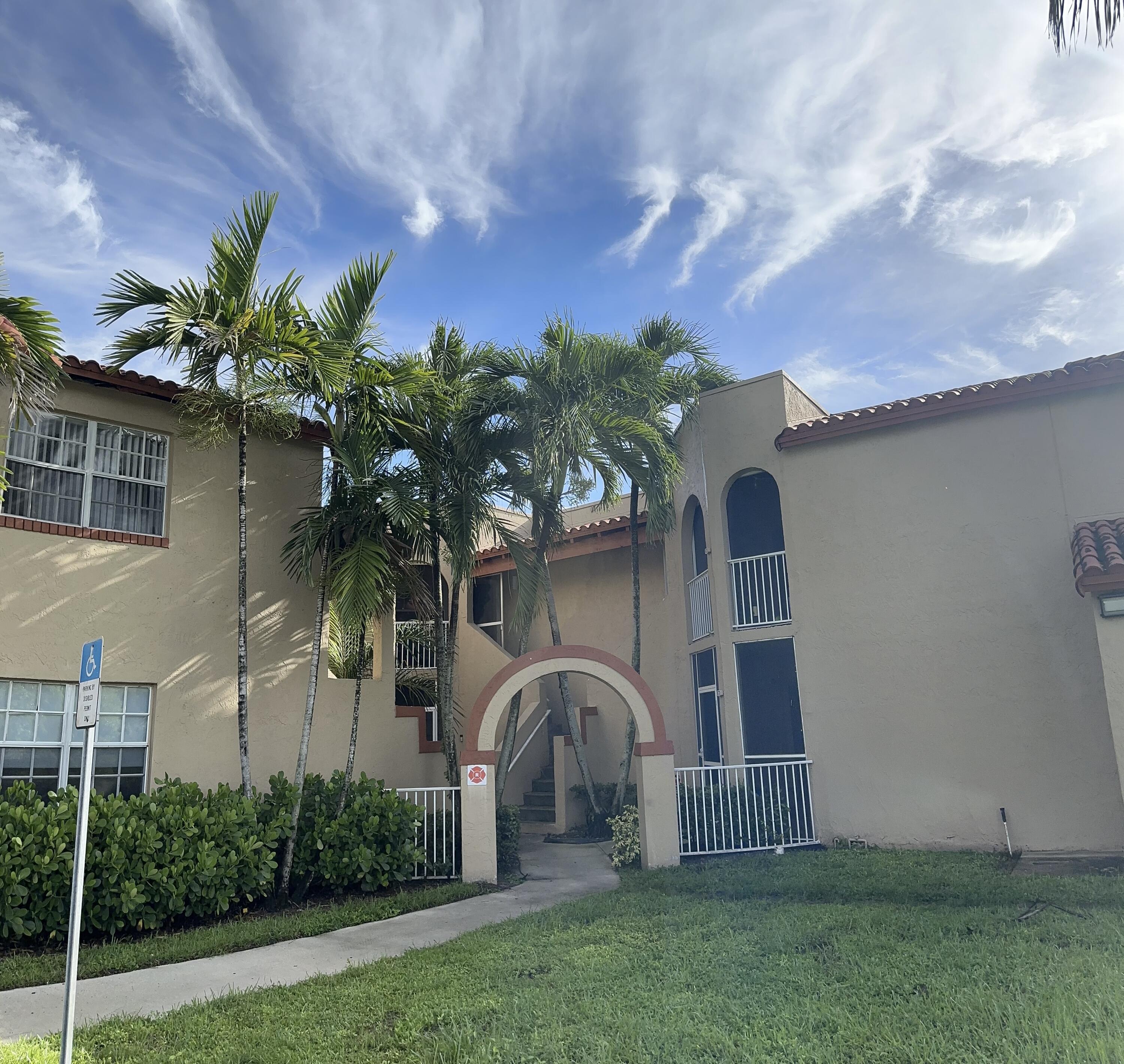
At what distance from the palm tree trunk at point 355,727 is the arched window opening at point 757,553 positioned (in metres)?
5.45

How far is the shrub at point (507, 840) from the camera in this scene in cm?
1127

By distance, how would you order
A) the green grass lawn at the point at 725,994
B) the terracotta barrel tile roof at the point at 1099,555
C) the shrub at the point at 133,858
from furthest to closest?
the terracotta barrel tile roof at the point at 1099,555, the shrub at the point at 133,858, the green grass lawn at the point at 725,994

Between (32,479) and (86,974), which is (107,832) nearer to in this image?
(86,974)

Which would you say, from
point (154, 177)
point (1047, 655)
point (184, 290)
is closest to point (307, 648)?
point (184, 290)

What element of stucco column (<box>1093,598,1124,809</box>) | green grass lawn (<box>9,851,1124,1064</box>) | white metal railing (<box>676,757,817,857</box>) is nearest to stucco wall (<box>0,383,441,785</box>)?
white metal railing (<box>676,757,817,857</box>)

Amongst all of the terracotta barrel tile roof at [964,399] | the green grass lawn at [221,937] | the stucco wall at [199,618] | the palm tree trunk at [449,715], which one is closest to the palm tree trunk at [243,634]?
the stucco wall at [199,618]

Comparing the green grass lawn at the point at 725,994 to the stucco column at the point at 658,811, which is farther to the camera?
the stucco column at the point at 658,811

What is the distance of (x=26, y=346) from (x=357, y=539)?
3.95 meters

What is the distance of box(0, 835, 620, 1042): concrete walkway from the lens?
626 cm

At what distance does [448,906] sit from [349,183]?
27.4 feet

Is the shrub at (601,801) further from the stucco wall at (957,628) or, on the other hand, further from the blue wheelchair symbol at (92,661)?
the blue wheelchair symbol at (92,661)

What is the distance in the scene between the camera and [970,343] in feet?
42.7

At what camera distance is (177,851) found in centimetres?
859

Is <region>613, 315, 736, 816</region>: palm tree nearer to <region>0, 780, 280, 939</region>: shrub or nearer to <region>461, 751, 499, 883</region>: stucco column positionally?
<region>461, 751, 499, 883</region>: stucco column
